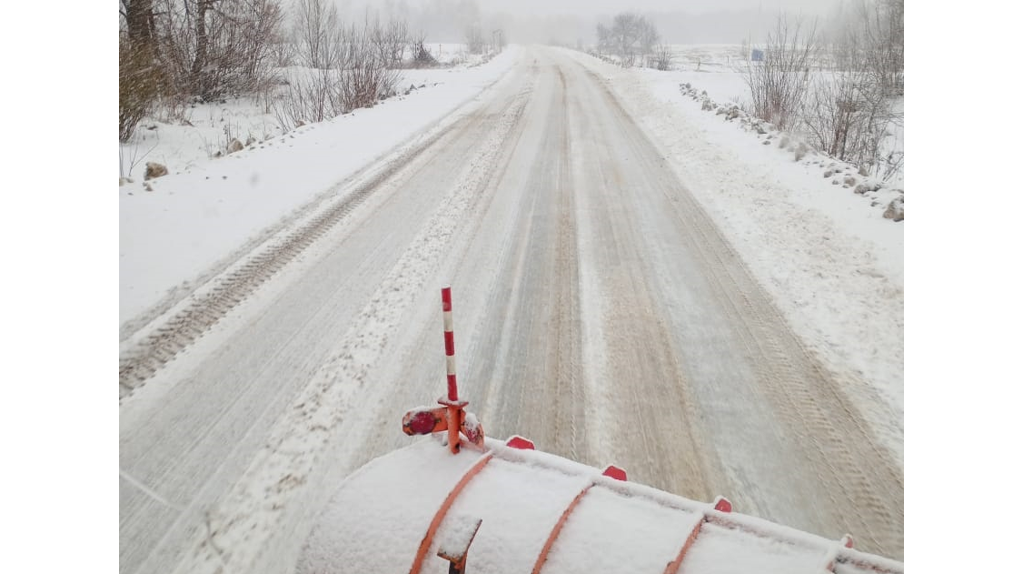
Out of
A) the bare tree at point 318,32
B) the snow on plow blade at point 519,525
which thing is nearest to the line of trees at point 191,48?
the bare tree at point 318,32

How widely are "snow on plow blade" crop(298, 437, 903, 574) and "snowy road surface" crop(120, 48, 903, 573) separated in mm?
800

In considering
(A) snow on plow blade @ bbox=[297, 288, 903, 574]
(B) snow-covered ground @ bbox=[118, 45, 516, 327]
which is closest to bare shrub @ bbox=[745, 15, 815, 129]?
(B) snow-covered ground @ bbox=[118, 45, 516, 327]

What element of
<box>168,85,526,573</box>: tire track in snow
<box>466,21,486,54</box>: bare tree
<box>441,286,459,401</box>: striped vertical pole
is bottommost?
<box>168,85,526,573</box>: tire track in snow

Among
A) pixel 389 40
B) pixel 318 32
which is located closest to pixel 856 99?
pixel 318 32

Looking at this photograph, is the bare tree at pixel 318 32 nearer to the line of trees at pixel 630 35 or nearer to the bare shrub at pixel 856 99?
the bare shrub at pixel 856 99

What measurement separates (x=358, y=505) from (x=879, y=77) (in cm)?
1094

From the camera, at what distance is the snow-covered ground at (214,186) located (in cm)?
538

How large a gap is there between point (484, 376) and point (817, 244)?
4.08 metres

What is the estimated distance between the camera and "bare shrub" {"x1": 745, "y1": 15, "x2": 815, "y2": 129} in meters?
11.6

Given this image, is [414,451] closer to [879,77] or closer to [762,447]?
[762,447]

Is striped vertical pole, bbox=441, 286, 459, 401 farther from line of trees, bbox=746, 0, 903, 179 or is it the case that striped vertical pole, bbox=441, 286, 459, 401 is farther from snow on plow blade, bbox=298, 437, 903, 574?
line of trees, bbox=746, 0, 903, 179

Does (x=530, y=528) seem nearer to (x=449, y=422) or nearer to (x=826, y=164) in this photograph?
(x=449, y=422)

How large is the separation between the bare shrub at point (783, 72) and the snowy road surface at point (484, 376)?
24.3ft
